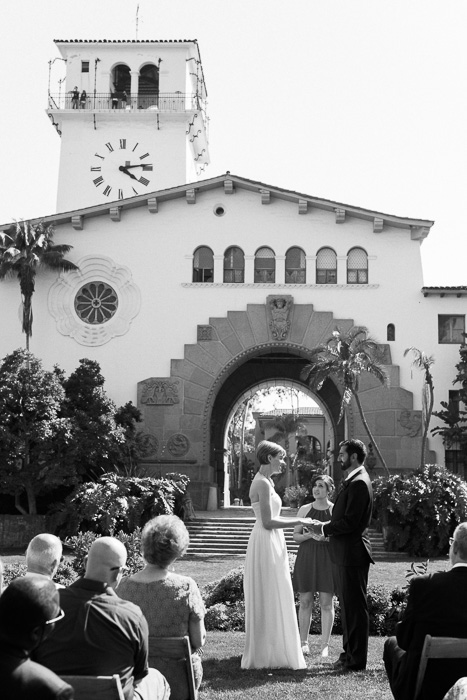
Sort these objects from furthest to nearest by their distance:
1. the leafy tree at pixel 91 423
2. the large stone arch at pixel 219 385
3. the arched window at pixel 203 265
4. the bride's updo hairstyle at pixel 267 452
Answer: the arched window at pixel 203 265
the large stone arch at pixel 219 385
the leafy tree at pixel 91 423
the bride's updo hairstyle at pixel 267 452

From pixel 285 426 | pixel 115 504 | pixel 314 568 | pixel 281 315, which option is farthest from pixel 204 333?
pixel 285 426

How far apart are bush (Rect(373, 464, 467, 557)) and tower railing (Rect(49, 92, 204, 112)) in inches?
1072

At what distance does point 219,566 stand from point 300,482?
27116 mm

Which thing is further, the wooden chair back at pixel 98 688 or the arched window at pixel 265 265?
the arched window at pixel 265 265

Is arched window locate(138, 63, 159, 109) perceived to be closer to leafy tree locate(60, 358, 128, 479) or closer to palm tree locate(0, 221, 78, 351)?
palm tree locate(0, 221, 78, 351)

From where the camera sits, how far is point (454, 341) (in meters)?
30.2

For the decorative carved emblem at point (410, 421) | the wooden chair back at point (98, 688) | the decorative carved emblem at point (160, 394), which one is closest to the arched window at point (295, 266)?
Answer: the decorative carved emblem at point (160, 394)

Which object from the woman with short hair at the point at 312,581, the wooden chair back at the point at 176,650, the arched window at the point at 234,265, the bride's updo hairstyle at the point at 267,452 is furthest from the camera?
the arched window at the point at 234,265

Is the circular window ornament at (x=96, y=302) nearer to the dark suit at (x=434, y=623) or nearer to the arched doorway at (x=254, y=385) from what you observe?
the arched doorway at (x=254, y=385)

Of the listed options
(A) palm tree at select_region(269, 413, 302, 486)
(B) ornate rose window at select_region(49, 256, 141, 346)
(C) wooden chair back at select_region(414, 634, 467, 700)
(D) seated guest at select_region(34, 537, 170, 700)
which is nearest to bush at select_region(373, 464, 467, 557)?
(B) ornate rose window at select_region(49, 256, 141, 346)

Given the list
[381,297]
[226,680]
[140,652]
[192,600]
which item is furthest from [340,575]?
[381,297]

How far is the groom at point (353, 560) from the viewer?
904 cm

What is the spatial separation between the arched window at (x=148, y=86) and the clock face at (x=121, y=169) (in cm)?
254

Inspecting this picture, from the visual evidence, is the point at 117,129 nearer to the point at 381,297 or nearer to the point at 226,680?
the point at 381,297
